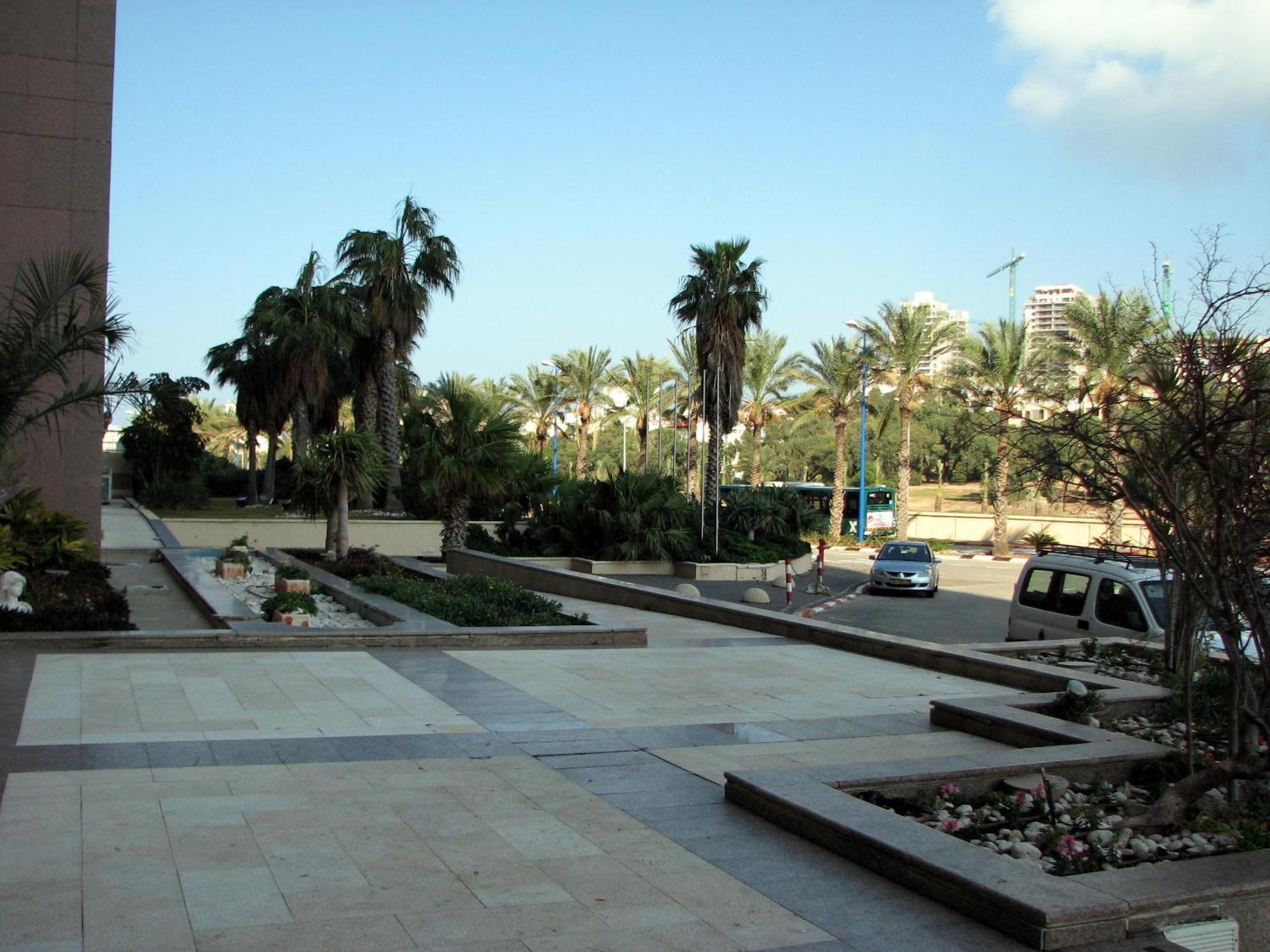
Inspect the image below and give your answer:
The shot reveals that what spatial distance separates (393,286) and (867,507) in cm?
2901

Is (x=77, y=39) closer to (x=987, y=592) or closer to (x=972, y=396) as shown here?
(x=987, y=592)

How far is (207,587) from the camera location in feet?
61.9

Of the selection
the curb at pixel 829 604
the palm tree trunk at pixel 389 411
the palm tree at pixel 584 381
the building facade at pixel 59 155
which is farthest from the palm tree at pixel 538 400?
the building facade at pixel 59 155

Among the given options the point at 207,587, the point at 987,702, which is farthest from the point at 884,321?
the point at 987,702

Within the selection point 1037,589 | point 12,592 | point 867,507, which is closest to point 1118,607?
point 1037,589

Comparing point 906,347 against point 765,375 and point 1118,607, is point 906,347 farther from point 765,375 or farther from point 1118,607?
point 1118,607

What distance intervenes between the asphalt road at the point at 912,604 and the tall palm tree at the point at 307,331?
55.7 feet

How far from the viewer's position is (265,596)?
64.0 feet

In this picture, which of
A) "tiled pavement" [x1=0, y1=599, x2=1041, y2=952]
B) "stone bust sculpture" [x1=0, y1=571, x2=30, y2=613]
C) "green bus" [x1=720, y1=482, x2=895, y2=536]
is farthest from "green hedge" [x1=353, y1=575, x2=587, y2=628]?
"green bus" [x1=720, y1=482, x2=895, y2=536]

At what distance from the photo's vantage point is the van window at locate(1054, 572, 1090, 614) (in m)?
13.1

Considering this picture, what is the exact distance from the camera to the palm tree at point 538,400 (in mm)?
68875

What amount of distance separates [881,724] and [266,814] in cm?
500

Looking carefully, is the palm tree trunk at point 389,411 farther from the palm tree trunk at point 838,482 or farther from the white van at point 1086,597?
the white van at point 1086,597

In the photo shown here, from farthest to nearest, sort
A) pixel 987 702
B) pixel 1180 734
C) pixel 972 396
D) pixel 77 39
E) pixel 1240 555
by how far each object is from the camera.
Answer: pixel 972 396
pixel 77 39
pixel 987 702
pixel 1180 734
pixel 1240 555
